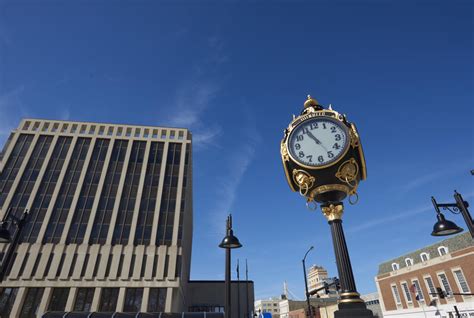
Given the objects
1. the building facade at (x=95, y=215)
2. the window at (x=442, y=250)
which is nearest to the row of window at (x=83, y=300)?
the building facade at (x=95, y=215)

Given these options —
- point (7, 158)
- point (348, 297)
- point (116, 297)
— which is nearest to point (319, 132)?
point (348, 297)

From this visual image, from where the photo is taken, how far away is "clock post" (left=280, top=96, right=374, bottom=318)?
14.4 ft

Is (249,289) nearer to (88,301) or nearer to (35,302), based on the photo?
(88,301)

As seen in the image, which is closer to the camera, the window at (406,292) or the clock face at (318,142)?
the clock face at (318,142)

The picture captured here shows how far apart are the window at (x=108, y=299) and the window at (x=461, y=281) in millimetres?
40923

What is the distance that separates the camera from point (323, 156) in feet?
15.5

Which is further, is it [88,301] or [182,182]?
[182,182]

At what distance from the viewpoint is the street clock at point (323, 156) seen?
4562 mm

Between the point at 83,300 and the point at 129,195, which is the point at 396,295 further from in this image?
the point at 83,300

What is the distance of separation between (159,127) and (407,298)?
47.7 metres

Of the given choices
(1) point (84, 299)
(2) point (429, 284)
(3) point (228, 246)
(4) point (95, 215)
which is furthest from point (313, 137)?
(2) point (429, 284)

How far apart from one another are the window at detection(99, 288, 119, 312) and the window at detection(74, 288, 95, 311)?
53.3 inches

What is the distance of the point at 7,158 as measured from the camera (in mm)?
42000

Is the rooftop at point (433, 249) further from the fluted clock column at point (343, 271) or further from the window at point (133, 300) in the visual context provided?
the window at point (133, 300)
